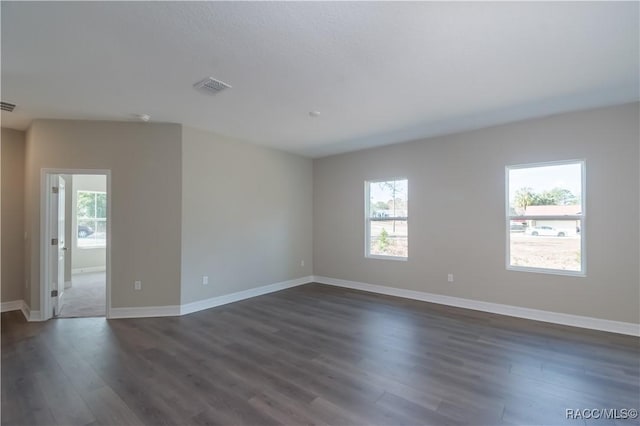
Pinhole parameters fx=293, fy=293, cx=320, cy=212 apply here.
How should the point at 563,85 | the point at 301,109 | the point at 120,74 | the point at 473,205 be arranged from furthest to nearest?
the point at 473,205
the point at 301,109
the point at 563,85
the point at 120,74

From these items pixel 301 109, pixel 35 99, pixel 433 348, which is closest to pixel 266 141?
pixel 301 109

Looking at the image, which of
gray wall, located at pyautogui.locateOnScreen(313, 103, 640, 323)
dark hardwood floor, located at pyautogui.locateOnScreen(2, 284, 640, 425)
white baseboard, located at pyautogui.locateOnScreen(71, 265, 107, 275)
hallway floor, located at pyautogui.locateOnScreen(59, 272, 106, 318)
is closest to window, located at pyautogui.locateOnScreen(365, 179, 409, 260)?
gray wall, located at pyautogui.locateOnScreen(313, 103, 640, 323)

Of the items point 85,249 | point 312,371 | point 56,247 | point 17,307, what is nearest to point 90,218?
point 85,249

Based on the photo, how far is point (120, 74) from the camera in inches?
106

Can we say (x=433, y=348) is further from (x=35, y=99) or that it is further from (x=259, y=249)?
(x=35, y=99)

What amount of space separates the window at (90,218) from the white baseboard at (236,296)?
16.6 ft

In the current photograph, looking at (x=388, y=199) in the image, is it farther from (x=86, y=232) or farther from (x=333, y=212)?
(x=86, y=232)

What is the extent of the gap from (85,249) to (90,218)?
813 millimetres

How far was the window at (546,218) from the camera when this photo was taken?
3.71 m

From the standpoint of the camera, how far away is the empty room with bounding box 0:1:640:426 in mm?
2059

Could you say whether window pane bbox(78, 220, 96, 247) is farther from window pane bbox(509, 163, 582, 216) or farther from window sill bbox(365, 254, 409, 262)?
window pane bbox(509, 163, 582, 216)

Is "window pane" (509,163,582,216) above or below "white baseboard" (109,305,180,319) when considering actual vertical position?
above

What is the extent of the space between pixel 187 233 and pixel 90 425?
266cm

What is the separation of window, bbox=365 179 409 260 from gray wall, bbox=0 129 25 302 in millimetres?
5615
